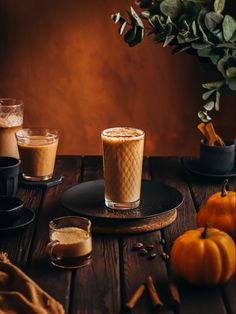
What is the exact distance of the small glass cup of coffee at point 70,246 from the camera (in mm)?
1451

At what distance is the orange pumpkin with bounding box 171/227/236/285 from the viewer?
1.34m

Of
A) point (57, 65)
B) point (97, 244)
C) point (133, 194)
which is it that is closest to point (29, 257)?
point (97, 244)

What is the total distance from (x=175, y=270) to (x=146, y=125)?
7.42ft

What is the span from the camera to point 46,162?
2102 millimetres

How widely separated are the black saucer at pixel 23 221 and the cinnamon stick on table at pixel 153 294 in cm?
40

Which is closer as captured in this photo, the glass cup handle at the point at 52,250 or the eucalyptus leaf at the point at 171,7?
the glass cup handle at the point at 52,250

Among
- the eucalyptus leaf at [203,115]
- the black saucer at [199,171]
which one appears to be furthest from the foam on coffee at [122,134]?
the black saucer at [199,171]

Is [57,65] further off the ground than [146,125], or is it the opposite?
[57,65]

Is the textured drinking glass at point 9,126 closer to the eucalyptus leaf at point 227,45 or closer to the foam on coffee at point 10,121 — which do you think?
the foam on coffee at point 10,121

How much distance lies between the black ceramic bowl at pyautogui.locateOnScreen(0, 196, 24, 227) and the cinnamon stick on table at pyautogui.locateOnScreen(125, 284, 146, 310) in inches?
17.0

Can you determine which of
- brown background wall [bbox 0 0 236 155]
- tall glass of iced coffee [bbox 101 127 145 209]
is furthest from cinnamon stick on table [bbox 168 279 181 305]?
brown background wall [bbox 0 0 236 155]

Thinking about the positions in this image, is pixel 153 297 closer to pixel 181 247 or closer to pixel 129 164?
pixel 181 247

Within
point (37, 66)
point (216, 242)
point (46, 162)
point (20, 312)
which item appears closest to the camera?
point (20, 312)

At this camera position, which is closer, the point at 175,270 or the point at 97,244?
the point at 175,270
